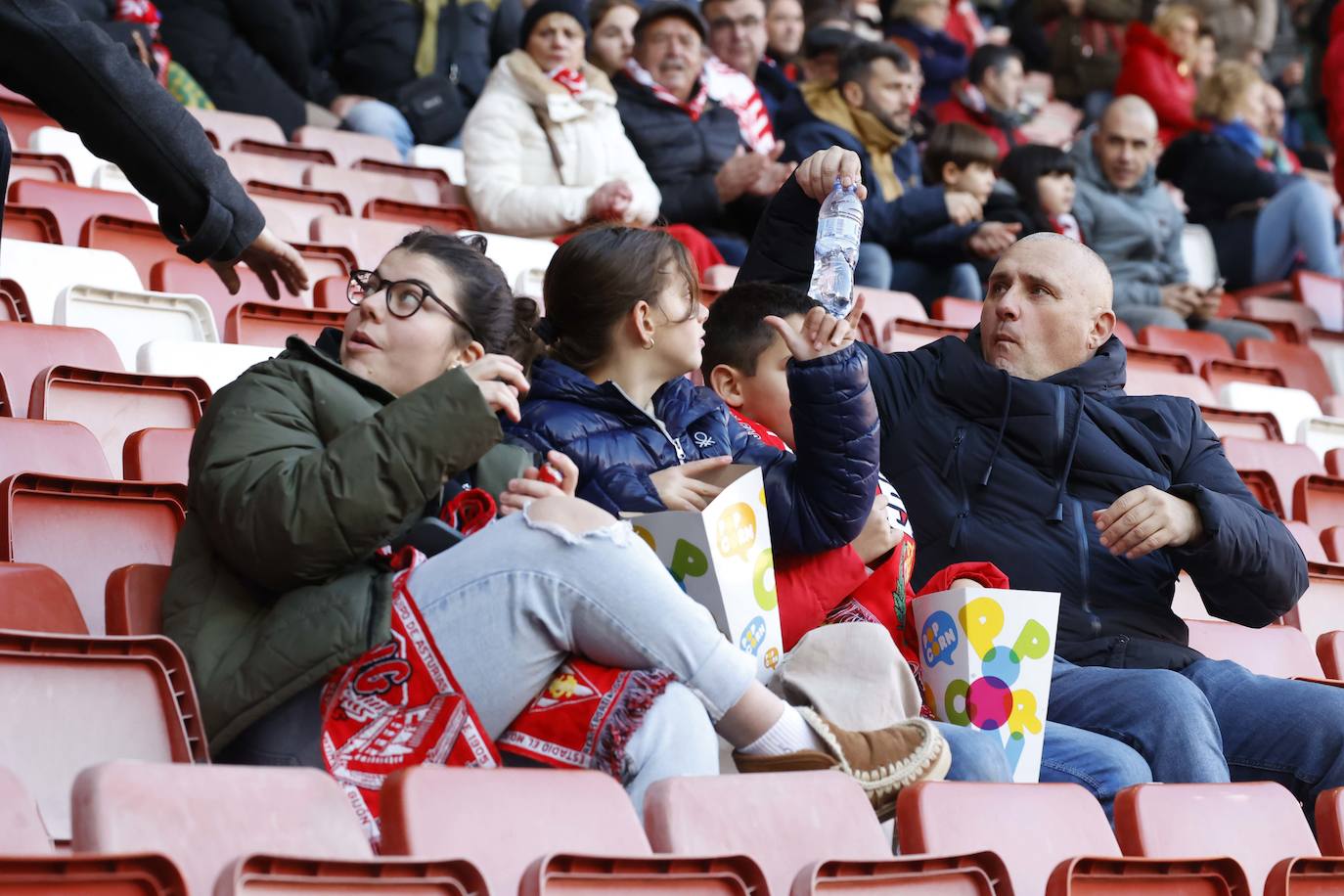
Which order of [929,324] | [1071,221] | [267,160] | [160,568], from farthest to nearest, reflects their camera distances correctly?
[1071,221], [267,160], [929,324], [160,568]

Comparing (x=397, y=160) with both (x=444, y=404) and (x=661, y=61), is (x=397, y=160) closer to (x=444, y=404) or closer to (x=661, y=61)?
(x=661, y=61)

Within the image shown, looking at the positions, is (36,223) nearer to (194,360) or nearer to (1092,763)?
(194,360)

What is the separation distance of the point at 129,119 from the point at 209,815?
114 cm

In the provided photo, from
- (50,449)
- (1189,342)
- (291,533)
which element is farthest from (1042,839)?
(1189,342)

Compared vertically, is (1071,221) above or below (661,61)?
below

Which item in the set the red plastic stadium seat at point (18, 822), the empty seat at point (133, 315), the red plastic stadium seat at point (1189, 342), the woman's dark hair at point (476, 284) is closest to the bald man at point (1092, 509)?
the woman's dark hair at point (476, 284)

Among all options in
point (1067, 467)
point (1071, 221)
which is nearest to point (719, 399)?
point (1067, 467)

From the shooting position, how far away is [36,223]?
3.73 m

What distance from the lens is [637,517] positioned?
2.21 metres

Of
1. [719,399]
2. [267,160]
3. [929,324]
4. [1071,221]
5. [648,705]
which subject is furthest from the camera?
[1071,221]

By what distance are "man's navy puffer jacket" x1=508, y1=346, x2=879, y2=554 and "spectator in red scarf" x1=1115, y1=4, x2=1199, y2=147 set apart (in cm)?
603

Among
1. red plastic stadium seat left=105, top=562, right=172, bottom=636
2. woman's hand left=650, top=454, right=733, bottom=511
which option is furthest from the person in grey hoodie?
red plastic stadium seat left=105, top=562, right=172, bottom=636

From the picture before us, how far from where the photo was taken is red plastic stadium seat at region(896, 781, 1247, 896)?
1971 mm

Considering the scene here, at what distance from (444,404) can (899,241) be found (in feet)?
12.2
